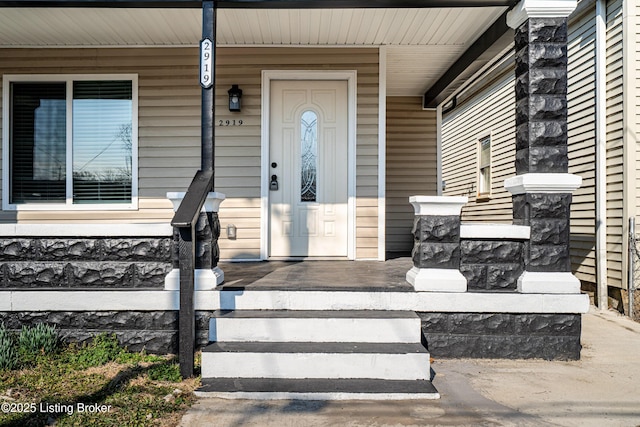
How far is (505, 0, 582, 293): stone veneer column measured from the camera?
3389 millimetres

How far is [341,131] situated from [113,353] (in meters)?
3.11

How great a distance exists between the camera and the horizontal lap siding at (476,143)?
Result: 7.43 metres

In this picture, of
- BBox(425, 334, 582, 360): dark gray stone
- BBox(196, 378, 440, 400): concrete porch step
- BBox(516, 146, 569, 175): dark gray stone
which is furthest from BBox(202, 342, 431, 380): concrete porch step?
BBox(516, 146, 569, 175): dark gray stone

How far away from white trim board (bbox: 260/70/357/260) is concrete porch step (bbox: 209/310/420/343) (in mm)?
1985

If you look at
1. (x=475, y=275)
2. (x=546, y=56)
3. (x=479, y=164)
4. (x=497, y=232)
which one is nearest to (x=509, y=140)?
(x=479, y=164)

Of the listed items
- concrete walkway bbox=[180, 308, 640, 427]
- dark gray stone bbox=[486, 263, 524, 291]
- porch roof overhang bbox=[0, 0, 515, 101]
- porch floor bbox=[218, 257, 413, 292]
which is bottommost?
concrete walkway bbox=[180, 308, 640, 427]

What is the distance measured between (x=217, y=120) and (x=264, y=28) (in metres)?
1.09

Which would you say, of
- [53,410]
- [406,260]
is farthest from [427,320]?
[53,410]

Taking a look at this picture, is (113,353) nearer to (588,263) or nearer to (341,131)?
(341,131)

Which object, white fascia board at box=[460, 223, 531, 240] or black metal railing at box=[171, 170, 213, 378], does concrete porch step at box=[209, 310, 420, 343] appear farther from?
white fascia board at box=[460, 223, 531, 240]

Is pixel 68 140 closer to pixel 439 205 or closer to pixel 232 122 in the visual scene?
pixel 232 122

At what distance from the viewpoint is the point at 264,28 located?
4691 millimetres

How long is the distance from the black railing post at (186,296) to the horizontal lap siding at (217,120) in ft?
6.86
